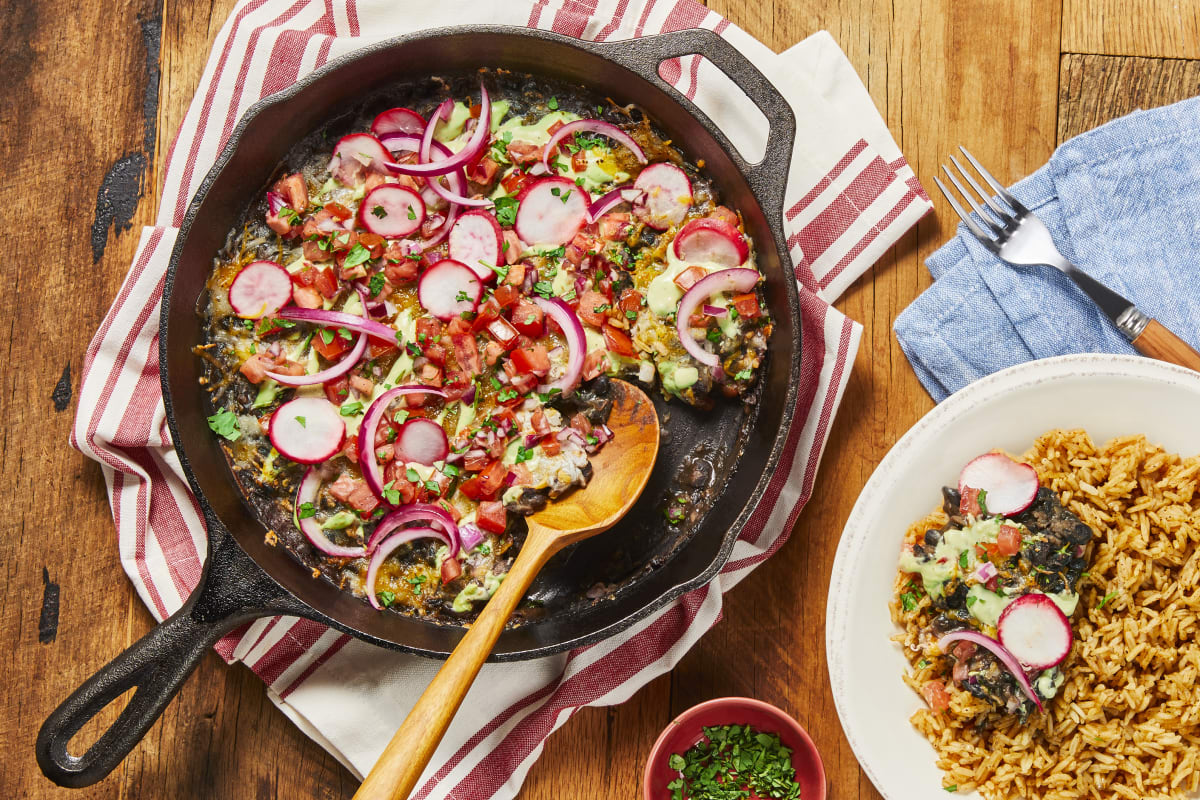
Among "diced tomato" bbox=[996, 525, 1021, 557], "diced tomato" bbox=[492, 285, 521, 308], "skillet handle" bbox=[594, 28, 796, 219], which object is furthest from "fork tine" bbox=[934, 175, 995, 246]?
"diced tomato" bbox=[492, 285, 521, 308]

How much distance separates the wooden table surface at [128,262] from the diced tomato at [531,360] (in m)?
1.47

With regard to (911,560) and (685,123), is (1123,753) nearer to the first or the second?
(911,560)

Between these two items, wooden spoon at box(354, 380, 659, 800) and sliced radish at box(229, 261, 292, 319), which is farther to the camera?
sliced radish at box(229, 261, 292, 319)

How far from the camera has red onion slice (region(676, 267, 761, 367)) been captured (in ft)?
12.3

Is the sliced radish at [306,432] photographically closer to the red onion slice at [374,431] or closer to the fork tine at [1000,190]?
the red onion slice at [374,431]

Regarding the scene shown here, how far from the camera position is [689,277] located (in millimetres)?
3812

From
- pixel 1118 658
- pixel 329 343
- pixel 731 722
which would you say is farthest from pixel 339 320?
pixel 1118 658

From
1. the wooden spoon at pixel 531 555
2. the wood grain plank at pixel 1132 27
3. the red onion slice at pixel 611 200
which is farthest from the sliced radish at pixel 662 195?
the wood grain plank at pixel 1132 27

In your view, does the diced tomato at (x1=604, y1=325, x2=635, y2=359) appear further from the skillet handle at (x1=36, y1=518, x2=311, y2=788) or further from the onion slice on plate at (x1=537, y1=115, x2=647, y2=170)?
the skillet handle at (x1=36, y1=518, x2=311, y2=788)

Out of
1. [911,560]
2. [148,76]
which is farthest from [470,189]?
[911,560]

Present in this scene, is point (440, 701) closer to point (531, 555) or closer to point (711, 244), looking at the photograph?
point (531, 555)

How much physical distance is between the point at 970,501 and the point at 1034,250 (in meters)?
1.28

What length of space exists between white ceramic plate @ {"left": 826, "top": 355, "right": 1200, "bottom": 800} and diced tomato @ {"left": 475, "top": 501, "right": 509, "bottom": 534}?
4.90 feet

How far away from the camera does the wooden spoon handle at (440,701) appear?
2.73 meters
